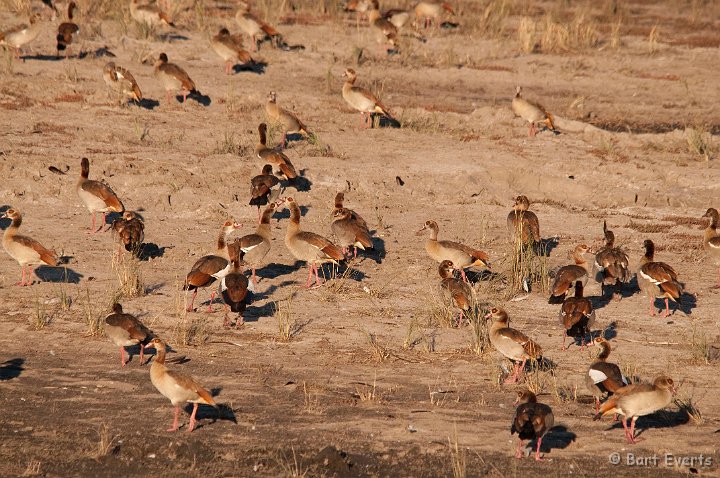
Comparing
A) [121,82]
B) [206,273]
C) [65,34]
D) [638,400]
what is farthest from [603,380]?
[65,34]

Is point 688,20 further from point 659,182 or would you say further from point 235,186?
point 235,186

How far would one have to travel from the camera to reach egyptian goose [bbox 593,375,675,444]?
10.1m

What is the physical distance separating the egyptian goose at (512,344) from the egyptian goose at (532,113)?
31.5ft

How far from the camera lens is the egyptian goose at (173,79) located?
20.9 m

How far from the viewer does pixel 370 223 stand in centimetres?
1738

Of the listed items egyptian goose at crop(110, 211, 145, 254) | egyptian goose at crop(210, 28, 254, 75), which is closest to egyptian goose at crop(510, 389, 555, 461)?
egyptian goose at crop(110, 211, 145, 254)

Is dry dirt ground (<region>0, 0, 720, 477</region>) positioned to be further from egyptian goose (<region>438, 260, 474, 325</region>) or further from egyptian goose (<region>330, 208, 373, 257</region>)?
egyptian goose (<region>330, 208, 373, 257</region>)

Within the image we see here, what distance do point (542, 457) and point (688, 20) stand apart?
24.6m

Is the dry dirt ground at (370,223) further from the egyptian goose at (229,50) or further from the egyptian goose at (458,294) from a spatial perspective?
the egyptian goose at (229,50)

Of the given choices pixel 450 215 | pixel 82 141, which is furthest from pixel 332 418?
pixel 82 141

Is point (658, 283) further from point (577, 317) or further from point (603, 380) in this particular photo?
point (603, 380)

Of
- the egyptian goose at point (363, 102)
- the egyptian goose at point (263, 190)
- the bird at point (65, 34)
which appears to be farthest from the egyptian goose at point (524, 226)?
the bird at point (65, 34)

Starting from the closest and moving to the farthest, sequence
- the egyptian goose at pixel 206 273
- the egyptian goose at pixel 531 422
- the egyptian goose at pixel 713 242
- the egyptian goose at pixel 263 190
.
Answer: the egyptian goose at pixel 531 422
the egyptian goose at pixel 206 273
the egyptian goose at pixel 713 242
the egyptian goose at pixel 263 190

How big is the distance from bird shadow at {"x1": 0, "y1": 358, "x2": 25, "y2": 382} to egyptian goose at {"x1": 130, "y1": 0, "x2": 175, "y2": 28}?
1407 cm
